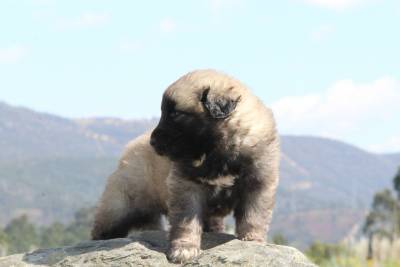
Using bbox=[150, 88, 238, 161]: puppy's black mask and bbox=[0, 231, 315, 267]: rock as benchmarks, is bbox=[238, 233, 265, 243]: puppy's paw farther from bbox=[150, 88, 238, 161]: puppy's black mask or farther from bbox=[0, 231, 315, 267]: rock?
bbox=[150, 88, 238, 161]: puppy's black mask

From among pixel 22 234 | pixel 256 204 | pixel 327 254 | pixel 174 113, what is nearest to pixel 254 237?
pixel 256 204

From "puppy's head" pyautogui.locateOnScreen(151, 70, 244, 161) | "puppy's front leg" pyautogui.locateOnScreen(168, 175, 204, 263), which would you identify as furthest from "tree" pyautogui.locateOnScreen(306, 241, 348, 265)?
"puppy's head" pyautogui.locateOnScreen(151, 70, 244, 161)

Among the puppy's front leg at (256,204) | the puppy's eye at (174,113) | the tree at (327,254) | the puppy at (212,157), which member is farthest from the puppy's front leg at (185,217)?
the tree at (327,254)

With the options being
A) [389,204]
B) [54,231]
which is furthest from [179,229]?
[54,231]

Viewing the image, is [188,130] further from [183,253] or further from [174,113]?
[183,253]

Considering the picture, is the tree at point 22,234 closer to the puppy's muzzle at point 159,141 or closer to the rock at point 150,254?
the rock at point 150,254

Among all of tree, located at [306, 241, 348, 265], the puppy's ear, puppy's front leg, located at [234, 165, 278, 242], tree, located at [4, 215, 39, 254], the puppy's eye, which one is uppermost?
the puppy's ear
